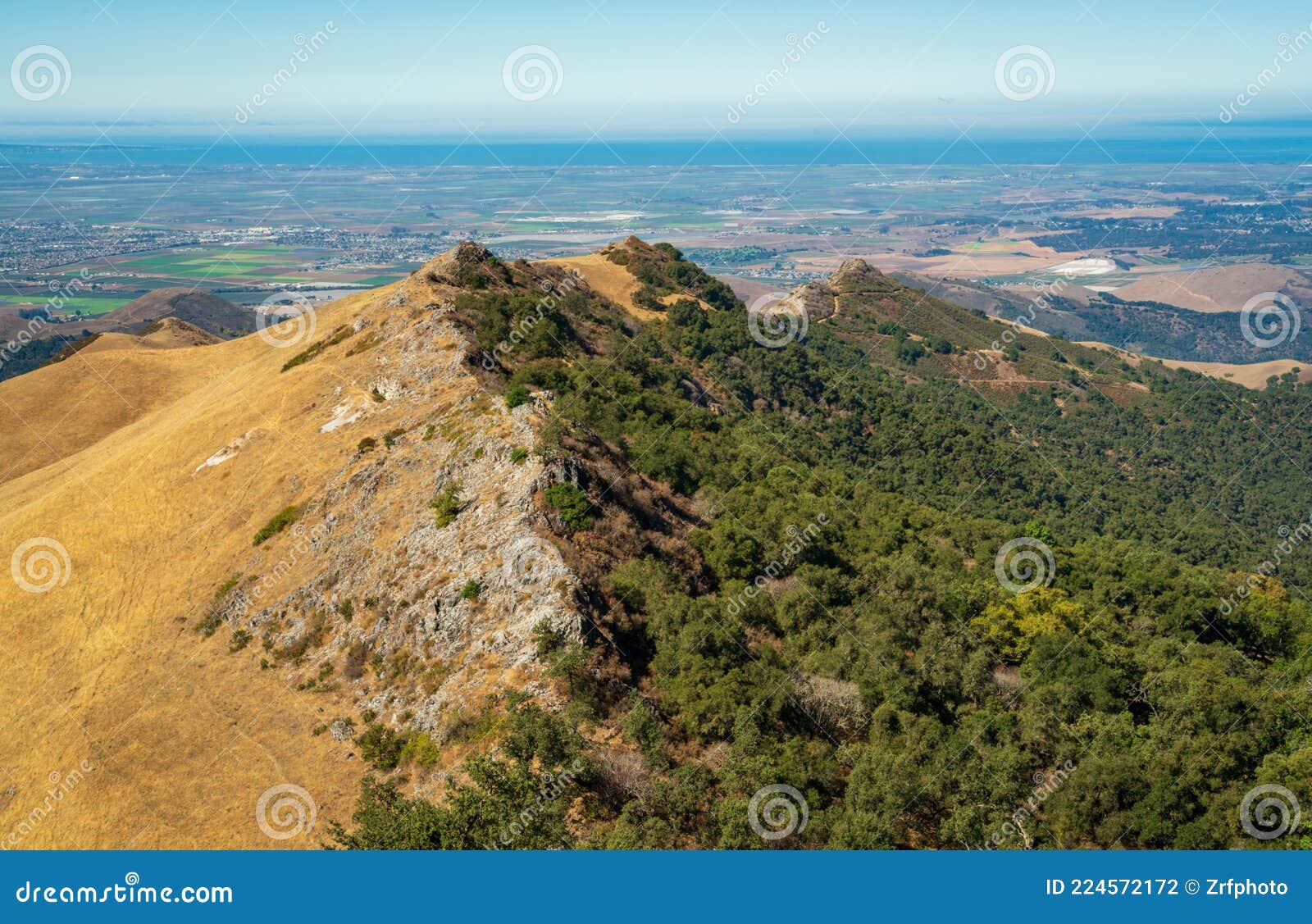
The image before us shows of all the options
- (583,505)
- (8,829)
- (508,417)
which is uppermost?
(508,417)

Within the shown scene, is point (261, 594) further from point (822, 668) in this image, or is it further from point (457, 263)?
point (457, 263)

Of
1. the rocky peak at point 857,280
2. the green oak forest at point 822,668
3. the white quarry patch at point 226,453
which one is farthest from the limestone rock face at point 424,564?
the rocky peak at point 857,280

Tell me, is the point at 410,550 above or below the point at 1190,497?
above

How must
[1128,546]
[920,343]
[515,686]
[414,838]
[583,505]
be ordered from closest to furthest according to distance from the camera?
[414,838]
[515,686]
[583,505]
[1128,546]
[920,343]

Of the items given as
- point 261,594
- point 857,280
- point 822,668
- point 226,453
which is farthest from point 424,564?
point 857,280

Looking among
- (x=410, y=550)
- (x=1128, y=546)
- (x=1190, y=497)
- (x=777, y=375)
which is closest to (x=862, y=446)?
(x=777, y=375)

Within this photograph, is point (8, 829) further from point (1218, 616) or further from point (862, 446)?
point (862, 446)

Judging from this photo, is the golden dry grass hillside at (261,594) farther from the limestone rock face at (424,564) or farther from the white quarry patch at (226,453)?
the white quarry patch at (226,453)
